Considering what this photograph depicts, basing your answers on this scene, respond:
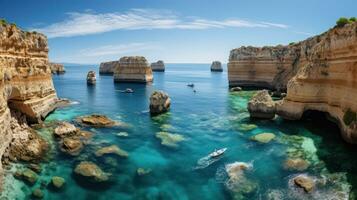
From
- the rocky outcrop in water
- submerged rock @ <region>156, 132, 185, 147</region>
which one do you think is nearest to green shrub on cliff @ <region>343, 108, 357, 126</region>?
the rocky outcrop in water

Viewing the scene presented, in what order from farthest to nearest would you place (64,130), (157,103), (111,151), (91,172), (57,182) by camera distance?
(157,103), (64,130), (111,151), (91,172), (57,182)

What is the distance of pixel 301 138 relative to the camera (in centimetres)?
3031

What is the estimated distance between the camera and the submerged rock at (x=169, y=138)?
29812 mm

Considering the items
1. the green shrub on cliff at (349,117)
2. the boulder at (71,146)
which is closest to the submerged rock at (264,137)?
the green shrub on cliff at (349,117)

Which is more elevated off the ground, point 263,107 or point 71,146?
point 263,107

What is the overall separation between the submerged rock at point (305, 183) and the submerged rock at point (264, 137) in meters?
8.78

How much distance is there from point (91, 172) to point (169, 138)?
10.9 meters

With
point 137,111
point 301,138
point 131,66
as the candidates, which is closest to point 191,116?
point 137,111

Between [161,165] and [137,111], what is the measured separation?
23.4 m

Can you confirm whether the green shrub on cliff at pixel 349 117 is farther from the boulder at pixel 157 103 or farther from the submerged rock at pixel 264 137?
the boulder at pixel 157 103

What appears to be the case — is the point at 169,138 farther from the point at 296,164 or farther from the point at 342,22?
the point at 342,22

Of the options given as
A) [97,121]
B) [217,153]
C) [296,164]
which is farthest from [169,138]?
[296,164]

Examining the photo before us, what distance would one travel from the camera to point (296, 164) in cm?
2348

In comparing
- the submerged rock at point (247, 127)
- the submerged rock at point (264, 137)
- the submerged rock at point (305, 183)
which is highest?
the submerged rock at point (247, 127)
